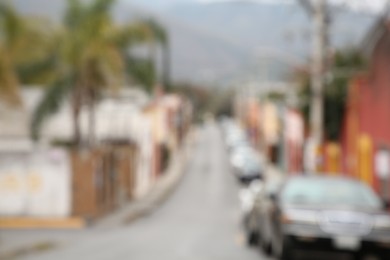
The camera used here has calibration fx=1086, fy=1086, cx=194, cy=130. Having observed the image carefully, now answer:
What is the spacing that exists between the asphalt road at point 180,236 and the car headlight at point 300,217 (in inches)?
98.3

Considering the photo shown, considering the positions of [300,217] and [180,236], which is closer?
[300,217]

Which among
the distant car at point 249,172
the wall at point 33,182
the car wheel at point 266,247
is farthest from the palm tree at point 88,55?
the distant car at point 249,172

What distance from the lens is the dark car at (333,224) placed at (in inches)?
596

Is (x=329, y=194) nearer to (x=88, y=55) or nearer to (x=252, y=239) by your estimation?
(x=252, y=239)

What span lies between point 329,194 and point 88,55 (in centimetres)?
1659

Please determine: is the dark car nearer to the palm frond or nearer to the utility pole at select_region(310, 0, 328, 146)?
the utility pole at select_region(310, 0, 328, 146)

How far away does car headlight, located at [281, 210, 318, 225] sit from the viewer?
1530cm

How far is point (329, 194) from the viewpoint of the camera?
643 inches

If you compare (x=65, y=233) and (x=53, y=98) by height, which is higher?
(x=53, y=98)

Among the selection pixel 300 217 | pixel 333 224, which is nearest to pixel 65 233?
pixel 300 217

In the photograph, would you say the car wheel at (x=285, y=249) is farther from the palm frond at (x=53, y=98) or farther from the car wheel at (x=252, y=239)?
the palm frond at (x=53, y=98)

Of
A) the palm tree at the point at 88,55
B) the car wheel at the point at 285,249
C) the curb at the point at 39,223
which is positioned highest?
the palm tree at the point at 88,55

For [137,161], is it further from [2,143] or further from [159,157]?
[159,157]

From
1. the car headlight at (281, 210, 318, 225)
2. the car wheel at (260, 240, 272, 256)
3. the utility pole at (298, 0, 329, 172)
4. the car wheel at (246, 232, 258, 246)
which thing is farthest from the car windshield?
the utility pole at (298, 0, 329, 172)
